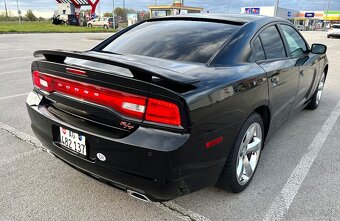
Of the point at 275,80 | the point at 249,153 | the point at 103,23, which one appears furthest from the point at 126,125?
the point at 103,23

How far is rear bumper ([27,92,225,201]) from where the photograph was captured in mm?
1854

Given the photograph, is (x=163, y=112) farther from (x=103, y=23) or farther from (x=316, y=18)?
(x=316, y=18)

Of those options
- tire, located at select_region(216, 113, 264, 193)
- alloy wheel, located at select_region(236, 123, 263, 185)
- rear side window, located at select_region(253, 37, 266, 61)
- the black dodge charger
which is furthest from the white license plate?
rear side window, located at select_region(253, 37, 266, 61)

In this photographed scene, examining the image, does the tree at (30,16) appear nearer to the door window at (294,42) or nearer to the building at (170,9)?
the building at (170,9)

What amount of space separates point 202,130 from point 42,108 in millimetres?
1414

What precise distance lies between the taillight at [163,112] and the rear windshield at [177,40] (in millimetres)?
803

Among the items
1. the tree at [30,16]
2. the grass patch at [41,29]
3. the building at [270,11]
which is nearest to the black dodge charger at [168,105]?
the grass patch at [41,29]

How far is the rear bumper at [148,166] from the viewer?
6.08 ft

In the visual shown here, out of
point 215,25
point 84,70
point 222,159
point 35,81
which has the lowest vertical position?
point 222,159

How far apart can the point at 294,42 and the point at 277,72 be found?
1.16m

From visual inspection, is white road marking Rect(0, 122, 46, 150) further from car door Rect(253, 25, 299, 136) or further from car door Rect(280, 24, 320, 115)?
car door Rect(280, 24, 320, 115)

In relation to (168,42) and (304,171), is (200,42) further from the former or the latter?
(304,171)

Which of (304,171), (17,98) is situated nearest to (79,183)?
(304,171)

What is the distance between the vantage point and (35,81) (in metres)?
2.67
